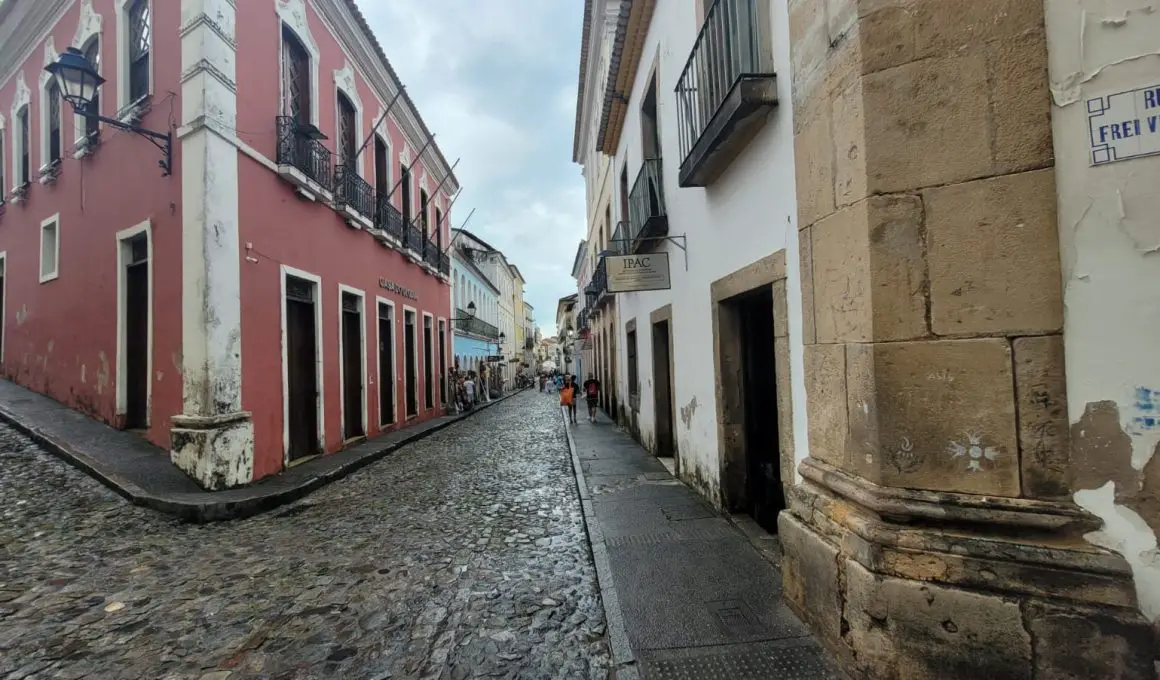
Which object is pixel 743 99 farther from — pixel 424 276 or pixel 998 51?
pixel 424 276

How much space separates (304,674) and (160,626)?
1.28 m

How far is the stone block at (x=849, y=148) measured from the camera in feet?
8.28

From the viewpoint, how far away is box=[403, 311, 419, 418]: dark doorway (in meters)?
15.0

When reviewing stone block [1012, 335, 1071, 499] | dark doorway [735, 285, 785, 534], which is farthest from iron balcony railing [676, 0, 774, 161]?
stone block [1012, 335, 1071, 499]

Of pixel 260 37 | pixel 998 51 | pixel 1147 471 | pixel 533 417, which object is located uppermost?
pixel 260 37

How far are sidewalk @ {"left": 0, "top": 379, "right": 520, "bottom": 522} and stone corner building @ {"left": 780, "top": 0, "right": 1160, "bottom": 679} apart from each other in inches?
235

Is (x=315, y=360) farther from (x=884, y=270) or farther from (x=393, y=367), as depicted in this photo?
(x=884, y=270)

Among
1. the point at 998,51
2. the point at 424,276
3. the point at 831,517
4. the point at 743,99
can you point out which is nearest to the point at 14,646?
the point at 831,517

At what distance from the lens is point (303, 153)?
895 centimetres

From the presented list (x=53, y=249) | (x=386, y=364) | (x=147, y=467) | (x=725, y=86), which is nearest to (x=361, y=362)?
(x=386, y=364)

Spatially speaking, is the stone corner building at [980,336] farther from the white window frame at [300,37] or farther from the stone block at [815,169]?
the white window frame at [300,37]

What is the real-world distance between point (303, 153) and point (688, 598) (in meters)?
8.67

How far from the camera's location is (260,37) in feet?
26.5

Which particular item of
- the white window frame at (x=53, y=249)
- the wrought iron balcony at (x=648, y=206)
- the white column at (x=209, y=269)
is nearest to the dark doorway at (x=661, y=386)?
the wrought iron balcony at (x=648, y=206)
